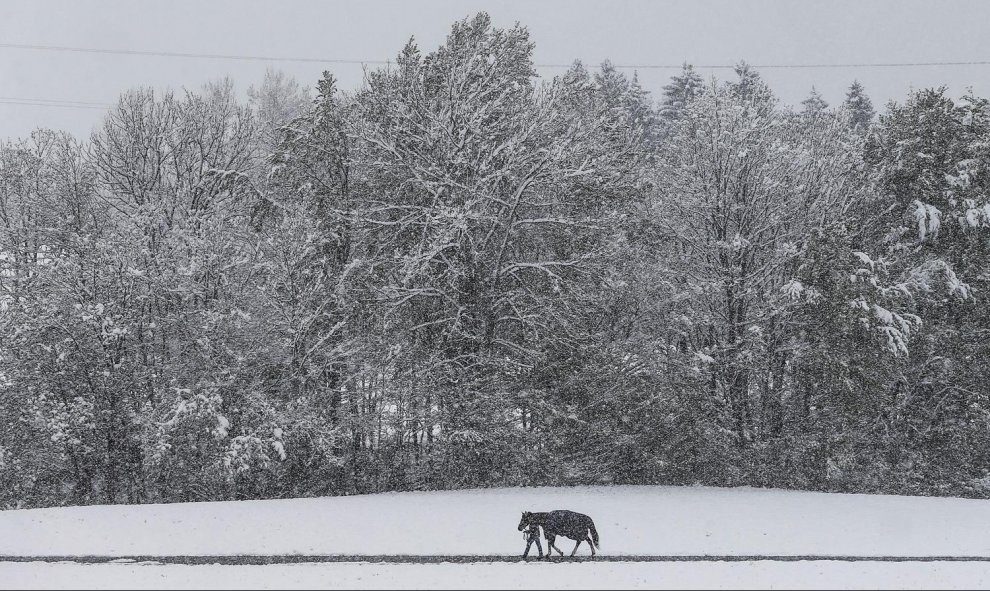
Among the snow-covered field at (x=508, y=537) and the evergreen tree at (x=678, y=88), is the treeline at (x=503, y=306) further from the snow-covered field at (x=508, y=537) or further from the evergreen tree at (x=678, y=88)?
the evergreen tree at (x=678, y=88)

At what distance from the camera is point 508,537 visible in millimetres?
16328

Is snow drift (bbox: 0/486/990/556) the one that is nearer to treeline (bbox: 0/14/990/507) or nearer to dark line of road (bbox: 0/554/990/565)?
dark line of road (bbox: 0/554/990/565)

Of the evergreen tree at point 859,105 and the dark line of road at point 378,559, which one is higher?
the evergreen tree at point 859,105

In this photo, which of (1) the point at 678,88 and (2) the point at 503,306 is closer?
(2) the point at 503,306

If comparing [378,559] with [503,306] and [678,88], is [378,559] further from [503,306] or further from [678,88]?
[678,88]

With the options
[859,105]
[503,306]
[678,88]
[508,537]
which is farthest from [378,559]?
[859,105]

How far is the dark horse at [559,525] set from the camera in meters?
13.9

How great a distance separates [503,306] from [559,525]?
36.0 feet

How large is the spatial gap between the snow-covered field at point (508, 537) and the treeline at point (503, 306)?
7.58 feet

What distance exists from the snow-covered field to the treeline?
2309 mm

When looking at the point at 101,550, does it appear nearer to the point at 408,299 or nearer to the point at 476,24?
the point at 408,299

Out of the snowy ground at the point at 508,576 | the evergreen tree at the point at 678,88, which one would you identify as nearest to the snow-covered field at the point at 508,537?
the snowy ground at the point at 508,576

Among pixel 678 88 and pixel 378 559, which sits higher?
pixel 678 88

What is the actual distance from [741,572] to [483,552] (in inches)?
187
